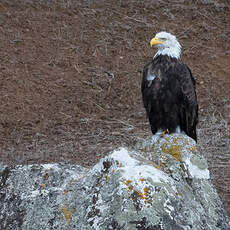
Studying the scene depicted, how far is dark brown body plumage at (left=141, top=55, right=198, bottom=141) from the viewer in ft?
18.7

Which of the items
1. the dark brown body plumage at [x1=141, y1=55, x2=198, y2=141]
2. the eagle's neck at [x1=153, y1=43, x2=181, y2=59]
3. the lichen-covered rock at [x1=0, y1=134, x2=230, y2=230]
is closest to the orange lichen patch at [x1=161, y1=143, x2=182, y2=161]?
the lichen-covered rock at [x1=0, y1=134, x2=230, y2=230]

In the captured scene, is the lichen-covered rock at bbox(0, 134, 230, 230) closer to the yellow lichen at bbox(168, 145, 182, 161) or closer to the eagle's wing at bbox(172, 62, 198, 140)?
the yellow lichen at bbox(168, 145, 182, 161)

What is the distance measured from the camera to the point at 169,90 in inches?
226

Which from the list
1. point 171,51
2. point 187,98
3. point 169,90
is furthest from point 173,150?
point 171,51

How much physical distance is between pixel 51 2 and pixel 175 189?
1099 cm

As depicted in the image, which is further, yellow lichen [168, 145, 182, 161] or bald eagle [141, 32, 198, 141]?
bald eagle [141, 32, 198, 141]

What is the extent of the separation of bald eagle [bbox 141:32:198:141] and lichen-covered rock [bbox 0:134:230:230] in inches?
112

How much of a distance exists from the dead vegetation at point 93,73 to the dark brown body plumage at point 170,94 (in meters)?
1.42

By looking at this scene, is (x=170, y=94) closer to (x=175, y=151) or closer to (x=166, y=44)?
(x=166, y=44)

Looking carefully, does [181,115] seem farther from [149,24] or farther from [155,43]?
[149,24]

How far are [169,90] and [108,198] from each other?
3.56 m

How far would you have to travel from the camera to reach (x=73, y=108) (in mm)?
9656

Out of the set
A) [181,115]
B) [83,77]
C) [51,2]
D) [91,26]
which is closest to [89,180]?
[181,115]

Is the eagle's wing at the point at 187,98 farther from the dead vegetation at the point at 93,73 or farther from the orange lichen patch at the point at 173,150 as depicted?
the orange lichen patch at the point at 173,150
